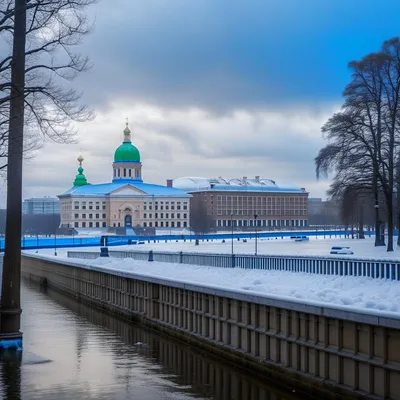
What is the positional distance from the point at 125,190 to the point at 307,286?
149928 millimetres

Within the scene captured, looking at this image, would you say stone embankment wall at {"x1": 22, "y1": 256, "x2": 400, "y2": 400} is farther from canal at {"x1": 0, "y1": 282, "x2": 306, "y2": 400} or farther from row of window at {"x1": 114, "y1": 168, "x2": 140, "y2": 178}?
row of window at {"x1": 114, "y1": 168, "x2": 140, "y2": 178}

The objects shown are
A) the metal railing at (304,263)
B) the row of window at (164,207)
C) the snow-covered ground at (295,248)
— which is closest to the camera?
the metal railing at (304,263)

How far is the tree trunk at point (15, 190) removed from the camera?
19.6 metres

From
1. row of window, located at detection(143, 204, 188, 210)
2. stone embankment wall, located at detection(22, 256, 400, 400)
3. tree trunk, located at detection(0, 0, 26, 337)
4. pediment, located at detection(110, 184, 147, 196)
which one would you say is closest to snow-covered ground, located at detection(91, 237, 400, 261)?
stone embankment wall, located at detection(22, 256, 400, 400)

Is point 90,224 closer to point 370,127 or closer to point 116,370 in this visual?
point 370,127

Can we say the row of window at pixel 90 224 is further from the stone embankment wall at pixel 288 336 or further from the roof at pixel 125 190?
the stone embankment wall at pixel 288 336

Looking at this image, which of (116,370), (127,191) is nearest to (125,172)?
(127,191)

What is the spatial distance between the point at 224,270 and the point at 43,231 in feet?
511

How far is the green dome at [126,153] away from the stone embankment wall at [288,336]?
5691 inches

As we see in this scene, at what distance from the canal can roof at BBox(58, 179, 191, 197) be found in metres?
140

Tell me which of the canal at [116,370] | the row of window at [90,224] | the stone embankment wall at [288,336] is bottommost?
the canal at [116,370]

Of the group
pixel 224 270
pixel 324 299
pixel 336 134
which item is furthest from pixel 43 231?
pixel 324 299

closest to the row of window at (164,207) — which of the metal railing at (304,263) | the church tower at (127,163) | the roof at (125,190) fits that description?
the roof at (125,190)

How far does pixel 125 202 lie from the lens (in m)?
169
